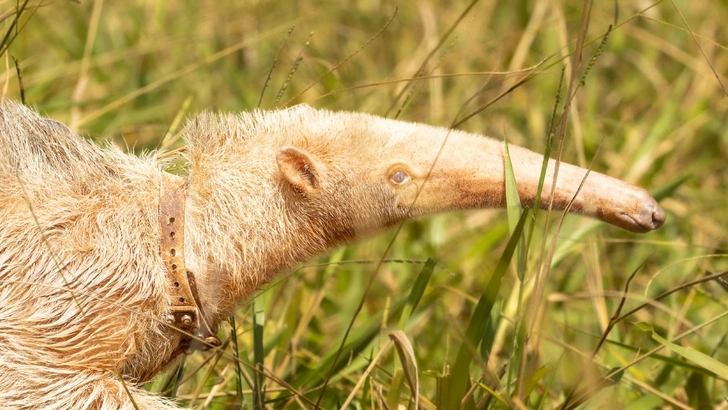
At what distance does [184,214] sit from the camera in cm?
353

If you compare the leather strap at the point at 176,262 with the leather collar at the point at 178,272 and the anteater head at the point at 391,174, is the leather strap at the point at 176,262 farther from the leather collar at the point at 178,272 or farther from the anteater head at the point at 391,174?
the anteater head at the point at 391,174

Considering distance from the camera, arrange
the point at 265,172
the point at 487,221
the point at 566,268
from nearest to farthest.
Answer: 1. the point at 265,172
2. the point at 566,268
3. the point at 487,221

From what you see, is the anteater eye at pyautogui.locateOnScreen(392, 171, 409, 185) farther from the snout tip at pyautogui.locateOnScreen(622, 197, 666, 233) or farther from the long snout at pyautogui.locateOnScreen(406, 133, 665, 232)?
the snout tip at pyautogui.locateOnScreen(622, 197, 666, 233)

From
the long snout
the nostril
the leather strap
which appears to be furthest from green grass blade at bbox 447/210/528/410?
the leather strap

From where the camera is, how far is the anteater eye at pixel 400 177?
143 inches

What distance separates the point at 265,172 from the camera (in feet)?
12.0

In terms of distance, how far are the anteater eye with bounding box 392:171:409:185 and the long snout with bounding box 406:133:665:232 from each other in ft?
0.27

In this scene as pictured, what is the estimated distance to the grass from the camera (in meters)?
3.65

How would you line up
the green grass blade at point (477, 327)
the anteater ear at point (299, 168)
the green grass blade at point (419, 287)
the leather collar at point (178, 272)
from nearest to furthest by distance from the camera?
1. the green grass blade at point (477, 327)
2. the leather collar at point (178, 272)
3. the anteater ear at point (299, 168)
4. the green grass blade at point (419, 287)

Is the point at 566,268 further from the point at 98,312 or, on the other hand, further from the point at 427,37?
the point at 98,312

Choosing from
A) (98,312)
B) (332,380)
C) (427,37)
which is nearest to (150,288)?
(98,312)

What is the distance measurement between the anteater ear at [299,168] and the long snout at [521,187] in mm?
427

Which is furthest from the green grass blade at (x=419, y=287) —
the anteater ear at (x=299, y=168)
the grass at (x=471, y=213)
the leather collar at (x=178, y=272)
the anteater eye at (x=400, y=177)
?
the leather collar at (x=178, y=272)

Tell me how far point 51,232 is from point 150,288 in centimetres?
42
